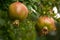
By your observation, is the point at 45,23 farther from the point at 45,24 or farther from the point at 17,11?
the point at 17,11

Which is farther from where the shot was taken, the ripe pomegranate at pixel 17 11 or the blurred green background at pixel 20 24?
the blurred green background at pixel 20 24

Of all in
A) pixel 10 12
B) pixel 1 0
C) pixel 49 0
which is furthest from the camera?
pixel 49 0

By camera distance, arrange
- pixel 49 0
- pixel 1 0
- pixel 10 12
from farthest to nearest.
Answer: pixel 49 0, pixel 1 0, pixel 10 12

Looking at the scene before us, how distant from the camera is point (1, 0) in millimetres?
788

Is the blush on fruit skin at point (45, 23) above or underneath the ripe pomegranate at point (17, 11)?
underneath

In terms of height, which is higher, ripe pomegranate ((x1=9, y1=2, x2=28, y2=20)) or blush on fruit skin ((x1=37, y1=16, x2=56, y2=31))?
ripe pomegranate ((x1=9, y1=2, x2=28, y2=20))

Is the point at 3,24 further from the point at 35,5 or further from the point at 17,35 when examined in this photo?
the point at 35,5

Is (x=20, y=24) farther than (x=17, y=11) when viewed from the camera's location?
Yes

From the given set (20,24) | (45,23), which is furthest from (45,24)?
(20,24)

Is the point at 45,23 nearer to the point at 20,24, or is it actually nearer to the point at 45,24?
the point at 45,24

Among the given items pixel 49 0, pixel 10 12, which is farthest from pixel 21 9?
pixel 49 0

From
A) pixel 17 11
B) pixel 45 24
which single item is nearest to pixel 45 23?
pixel 45 24

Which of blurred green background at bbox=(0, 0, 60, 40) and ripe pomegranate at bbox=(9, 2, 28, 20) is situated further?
Answer: blurred green background at bbox=(0, 0, 60, 40)

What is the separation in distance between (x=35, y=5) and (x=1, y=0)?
20 cm
